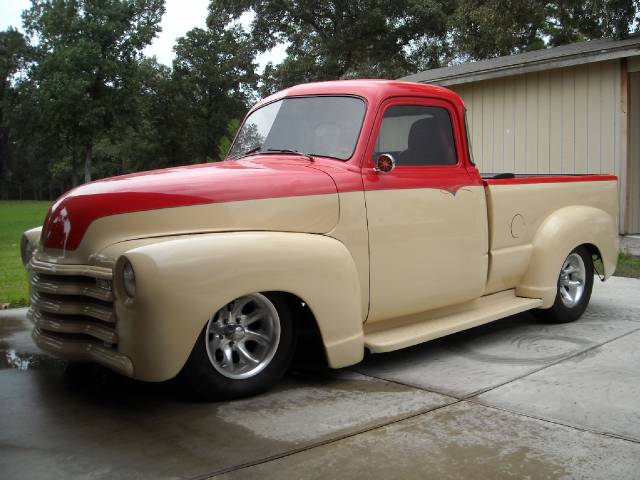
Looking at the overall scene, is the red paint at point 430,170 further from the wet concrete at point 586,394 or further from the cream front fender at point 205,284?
the wet concrete at point 586,394

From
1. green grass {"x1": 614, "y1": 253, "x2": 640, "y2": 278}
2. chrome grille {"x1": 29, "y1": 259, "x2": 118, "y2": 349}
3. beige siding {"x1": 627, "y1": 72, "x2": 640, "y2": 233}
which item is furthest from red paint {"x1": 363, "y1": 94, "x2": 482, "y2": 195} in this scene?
beige siding {"x1": 627, "y1": 72, "x2": 640, "y2": 233}

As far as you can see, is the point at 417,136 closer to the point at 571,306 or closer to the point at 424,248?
the point at 424,248

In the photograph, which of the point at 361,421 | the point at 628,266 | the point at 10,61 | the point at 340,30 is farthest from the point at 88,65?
the point at 361,421

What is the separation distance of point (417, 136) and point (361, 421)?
7.44 ft

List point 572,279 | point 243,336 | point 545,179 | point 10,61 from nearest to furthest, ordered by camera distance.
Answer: point 243,336
point 545,179
point 572,279
point 10,61

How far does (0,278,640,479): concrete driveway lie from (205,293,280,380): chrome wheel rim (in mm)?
211

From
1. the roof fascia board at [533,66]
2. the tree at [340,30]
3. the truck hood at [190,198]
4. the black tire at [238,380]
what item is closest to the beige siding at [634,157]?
the roof fascia board at [533,66]

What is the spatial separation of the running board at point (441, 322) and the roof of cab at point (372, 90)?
157 centimetres

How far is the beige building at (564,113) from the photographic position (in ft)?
33.8

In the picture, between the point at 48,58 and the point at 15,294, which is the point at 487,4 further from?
the point at 48,58

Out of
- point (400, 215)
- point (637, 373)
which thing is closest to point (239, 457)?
point (400, 215)

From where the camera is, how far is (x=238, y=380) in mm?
3811

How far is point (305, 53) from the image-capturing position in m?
31.4

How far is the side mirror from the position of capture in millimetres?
4375
